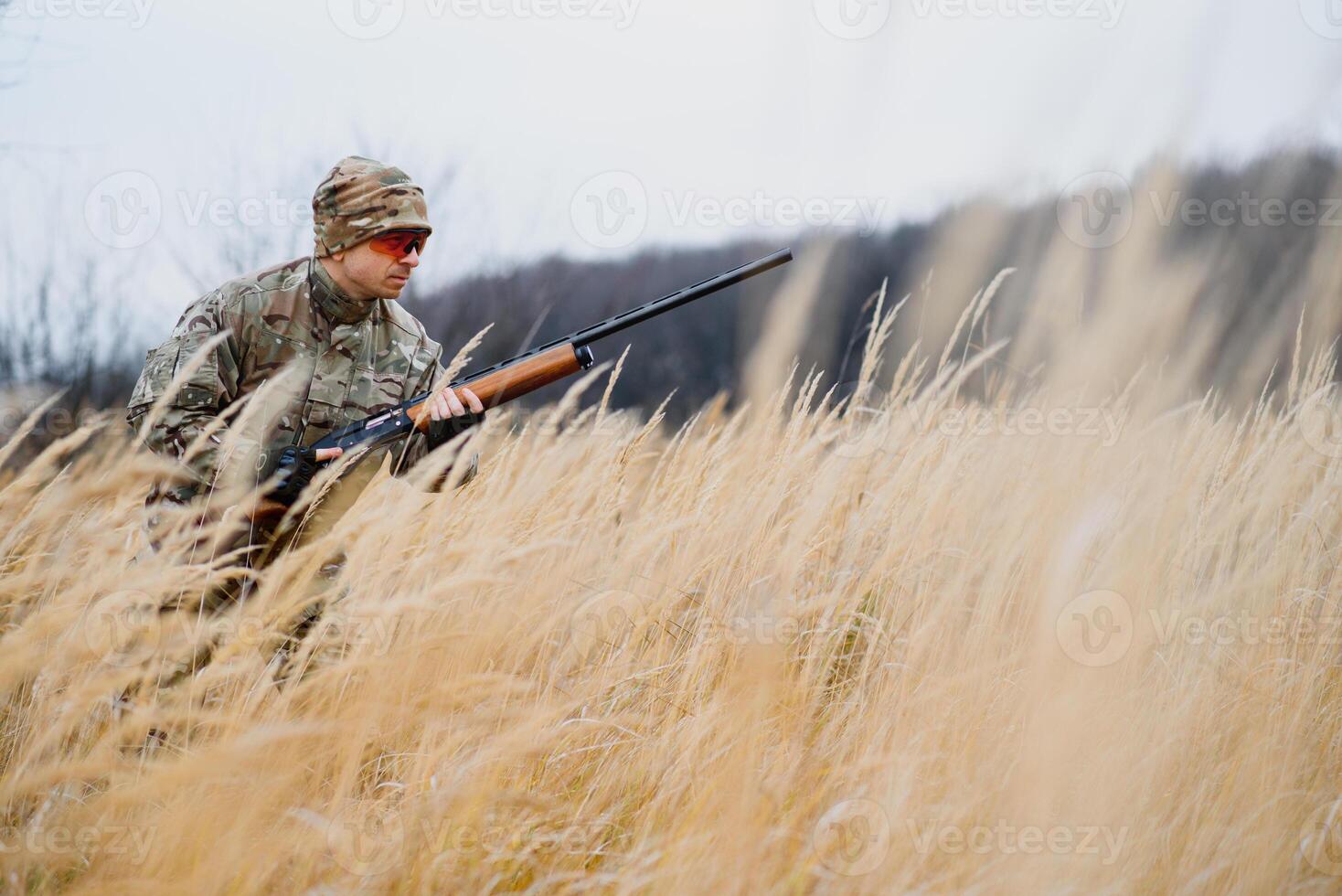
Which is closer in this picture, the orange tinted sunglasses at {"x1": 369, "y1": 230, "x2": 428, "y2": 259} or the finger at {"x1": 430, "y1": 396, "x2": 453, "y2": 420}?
the finger at {"x1": 430, "y1": 396, "x2": 453, "y2": 420}

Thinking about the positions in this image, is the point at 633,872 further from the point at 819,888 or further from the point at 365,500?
the point at 365,500

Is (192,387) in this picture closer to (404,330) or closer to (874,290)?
(404,330)

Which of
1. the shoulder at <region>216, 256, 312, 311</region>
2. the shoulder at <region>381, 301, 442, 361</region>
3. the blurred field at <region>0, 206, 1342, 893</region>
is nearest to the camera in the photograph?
the blurred field at <region>0, 206, 1342, 893</region>

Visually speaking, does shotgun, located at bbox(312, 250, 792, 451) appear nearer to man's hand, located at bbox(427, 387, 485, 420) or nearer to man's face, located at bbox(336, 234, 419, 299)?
man's hand, located at bbox(427, 387, 485, 420)

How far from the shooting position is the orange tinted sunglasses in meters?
2.80

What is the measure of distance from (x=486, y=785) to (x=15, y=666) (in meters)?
0.83

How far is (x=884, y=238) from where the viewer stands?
22828 millimetres

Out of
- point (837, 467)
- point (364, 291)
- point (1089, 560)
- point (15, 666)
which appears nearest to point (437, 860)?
point (15, 666)

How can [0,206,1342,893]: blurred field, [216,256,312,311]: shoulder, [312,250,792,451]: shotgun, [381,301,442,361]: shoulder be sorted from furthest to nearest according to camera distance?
1. [381,301,442,361]: shoulder
2. [216,256,312,311]: shoulder
3. [312,250,792,451]: shotgun
4. [0,206,1342,893]: blurred field

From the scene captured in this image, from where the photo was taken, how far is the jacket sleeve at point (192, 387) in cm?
249

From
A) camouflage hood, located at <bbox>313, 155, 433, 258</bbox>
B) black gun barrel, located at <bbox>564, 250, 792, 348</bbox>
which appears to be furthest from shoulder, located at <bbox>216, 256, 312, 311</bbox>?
black gun barrel, located at <bbox>564, 250, 792, 348</bbox>

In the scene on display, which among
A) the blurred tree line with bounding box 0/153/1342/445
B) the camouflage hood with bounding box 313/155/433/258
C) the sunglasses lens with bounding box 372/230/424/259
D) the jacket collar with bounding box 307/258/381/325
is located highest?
the camouflage hood with bounding box 313/155/433/258

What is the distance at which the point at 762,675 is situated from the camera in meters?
1.80

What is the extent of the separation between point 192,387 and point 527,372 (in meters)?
0.93
